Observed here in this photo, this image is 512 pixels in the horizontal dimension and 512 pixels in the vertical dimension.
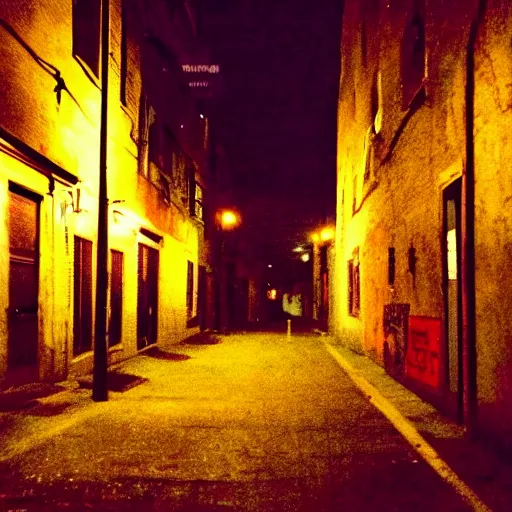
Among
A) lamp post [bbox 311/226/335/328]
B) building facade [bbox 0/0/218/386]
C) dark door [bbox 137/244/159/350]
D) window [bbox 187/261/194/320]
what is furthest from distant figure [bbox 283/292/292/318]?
dark door [bbox 137/244/159/350]

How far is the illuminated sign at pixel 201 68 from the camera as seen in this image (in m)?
20.7

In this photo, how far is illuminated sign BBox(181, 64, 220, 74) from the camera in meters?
20.7

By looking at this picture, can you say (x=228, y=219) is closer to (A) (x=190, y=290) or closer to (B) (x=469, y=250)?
(A) (x=190, y=290)

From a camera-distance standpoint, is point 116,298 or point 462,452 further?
point 116,298

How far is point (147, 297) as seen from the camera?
48.3 feet

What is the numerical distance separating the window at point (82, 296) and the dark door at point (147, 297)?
3.28m

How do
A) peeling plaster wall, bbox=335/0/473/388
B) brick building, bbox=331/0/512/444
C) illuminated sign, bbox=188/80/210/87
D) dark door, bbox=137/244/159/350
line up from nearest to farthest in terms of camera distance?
brick building, bbox=331/0/512/444 < peeling plaster wall, bbox=335/0/473/388 < dark door, bbox=137/244/159/350 < illuminated sign, bbox=188/80/210/87

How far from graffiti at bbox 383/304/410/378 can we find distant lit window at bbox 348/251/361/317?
4424 millimetres

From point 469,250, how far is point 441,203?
5.20 feet

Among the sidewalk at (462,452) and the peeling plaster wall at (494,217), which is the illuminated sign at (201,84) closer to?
the sidewalk at (462,452)

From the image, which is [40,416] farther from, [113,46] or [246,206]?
[246,206]

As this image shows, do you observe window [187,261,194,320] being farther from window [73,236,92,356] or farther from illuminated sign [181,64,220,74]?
window [73,236,92,356]

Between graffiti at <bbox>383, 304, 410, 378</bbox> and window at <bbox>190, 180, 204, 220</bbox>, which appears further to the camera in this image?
window at <bbox>190, 180, 204, 220</bbox>

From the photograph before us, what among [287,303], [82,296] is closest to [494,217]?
[82,296]
